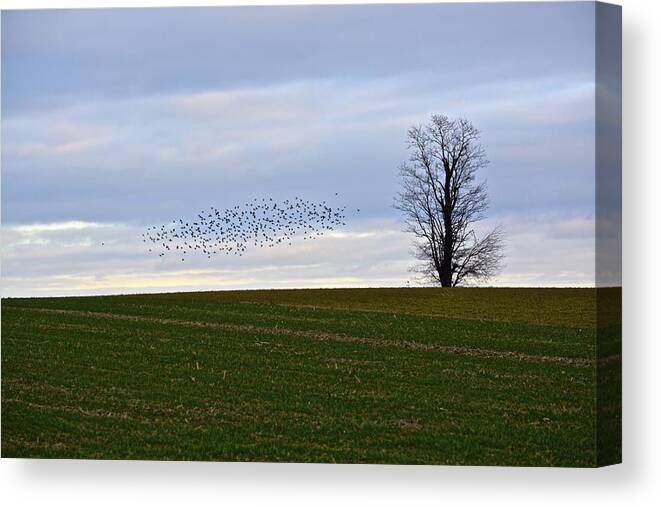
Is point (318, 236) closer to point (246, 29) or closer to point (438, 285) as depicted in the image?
point (438, 285)

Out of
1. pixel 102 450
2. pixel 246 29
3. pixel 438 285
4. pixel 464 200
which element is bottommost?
pixel 102 450

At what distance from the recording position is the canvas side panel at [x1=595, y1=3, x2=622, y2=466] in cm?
1130

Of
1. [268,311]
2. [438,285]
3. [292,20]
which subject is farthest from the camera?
[268,311]

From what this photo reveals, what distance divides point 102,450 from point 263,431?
6.23 feet

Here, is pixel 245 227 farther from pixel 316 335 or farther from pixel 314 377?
pixel 316 335

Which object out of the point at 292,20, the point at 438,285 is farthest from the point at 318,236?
the point at 292,20

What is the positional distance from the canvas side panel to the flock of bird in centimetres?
309

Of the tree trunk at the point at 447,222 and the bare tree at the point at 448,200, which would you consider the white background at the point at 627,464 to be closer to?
the bare tree at the point at 448,200

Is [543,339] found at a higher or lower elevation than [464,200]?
lower

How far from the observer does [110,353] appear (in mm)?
13406

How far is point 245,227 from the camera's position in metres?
12.4

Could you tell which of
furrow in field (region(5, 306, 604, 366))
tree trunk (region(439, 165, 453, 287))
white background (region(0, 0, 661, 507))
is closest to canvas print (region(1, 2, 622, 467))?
tree trunk (region(439, 165, 453, 287))

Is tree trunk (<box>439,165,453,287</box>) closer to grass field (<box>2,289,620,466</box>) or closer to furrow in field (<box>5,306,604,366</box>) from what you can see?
grass field (<box>2,289,620,466</box>)

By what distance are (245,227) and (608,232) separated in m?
4.28
